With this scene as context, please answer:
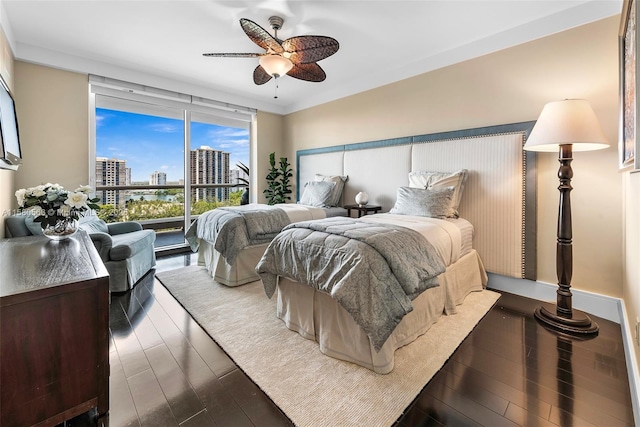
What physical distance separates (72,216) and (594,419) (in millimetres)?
3347

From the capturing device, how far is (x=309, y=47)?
2484 mm

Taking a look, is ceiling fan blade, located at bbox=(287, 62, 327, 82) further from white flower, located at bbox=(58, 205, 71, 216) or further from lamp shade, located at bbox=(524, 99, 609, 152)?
white flower, located at bbox=(58, 205, 71, 216)

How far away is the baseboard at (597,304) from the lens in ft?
4.97

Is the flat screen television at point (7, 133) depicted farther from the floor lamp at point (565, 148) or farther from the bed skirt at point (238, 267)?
the floor lamp at point (565, 148)

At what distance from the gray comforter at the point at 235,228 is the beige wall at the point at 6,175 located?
5.41 ft

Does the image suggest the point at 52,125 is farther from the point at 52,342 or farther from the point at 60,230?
the point at 52,342

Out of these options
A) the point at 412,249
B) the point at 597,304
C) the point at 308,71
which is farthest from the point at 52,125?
the point at 597,304

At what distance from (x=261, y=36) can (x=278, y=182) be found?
3385mm

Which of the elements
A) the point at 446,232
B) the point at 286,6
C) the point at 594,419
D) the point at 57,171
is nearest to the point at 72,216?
the point at 57,171

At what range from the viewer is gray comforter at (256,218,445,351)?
1.62m

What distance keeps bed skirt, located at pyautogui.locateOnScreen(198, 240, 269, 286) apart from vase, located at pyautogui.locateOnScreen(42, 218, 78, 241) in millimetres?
1353

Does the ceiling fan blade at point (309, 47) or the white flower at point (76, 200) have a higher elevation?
the ceiling fan blade at point (309, 47)

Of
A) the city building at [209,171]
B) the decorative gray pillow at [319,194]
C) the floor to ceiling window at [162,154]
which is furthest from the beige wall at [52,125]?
the decorative gray pillow at [319,194]

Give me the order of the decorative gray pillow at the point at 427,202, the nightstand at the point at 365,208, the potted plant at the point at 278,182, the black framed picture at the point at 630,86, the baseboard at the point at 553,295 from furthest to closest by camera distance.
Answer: the potted plant at the point at 278,182 < the nightstand at the point at 365,208 < the decorative gray pillow at the point at 427,202 < the baseboard at the point at 553,295 < the black framed picture at the point at 630,86
